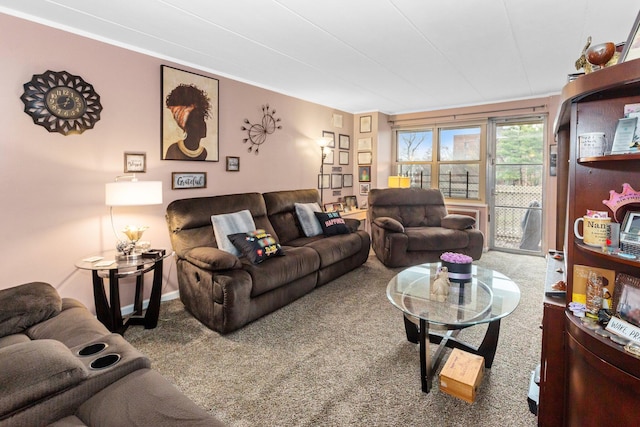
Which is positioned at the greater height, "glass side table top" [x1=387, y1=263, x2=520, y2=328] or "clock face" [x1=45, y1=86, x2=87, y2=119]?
"clock face" [x1=45, y1=86, x2=87, y2=119]

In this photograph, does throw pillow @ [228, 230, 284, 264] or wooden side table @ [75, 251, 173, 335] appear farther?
throw pillow @ [228, 230, 284, 264]

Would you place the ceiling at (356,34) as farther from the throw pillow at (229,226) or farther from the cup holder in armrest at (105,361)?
the cup holder in armrest at (105,361)

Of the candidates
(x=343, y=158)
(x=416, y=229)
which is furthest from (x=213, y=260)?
(x=343, y=158)

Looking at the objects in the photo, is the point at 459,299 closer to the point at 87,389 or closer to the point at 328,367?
the point at 328,367

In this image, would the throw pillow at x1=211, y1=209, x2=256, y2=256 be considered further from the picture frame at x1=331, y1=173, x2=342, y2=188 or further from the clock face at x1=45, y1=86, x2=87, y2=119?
the picture frame at x1=331, y1=173, x2=342, y2=188

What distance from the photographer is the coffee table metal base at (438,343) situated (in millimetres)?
2000

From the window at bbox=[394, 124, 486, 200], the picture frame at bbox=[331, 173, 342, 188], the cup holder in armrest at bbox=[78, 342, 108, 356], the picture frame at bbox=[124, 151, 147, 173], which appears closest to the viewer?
the cup holder in armrest at bbox=[78, 342, 108, 356]

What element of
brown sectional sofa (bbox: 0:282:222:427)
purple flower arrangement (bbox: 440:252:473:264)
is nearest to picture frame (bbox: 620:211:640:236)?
purple flower arrangement (bbox: 440:252:473:264)

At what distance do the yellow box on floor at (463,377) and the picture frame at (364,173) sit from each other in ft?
13.8

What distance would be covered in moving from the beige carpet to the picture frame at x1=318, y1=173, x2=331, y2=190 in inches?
96.0

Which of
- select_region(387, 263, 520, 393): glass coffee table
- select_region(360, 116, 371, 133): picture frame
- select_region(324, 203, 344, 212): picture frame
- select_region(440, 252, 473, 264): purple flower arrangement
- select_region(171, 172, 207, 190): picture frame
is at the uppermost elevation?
select_region(360, 116, 371, 133): picture frame

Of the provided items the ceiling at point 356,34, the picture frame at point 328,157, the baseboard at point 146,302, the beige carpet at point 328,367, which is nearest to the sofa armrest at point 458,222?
the beige carpet at point 328,367

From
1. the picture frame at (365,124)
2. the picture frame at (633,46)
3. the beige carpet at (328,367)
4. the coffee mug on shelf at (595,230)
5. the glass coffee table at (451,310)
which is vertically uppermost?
the picture frame at (365,124)

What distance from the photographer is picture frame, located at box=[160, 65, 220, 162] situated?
331 cm
